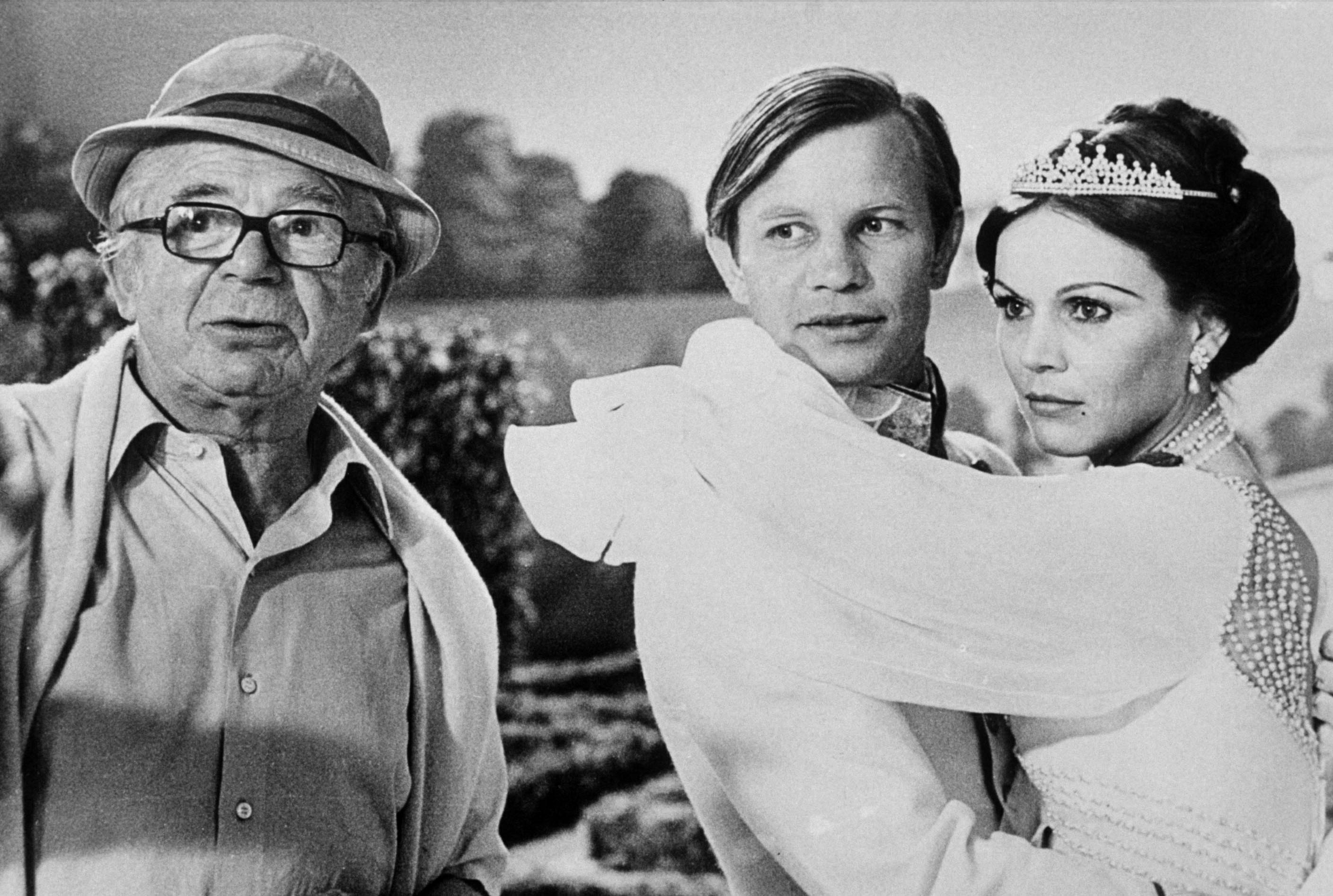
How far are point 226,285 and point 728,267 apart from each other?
729 mm

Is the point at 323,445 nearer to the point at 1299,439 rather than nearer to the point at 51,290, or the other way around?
the point at 51,290

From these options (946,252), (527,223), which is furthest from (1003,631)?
(527,223)

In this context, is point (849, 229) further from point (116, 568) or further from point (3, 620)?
point (3, 620)

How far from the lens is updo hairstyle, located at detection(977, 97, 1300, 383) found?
1920 mm

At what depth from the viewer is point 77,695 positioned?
181 centimetres

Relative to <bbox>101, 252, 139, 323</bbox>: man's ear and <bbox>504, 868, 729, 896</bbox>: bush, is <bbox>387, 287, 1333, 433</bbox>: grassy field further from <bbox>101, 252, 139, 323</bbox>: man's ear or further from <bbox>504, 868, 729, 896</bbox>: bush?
<bbox>504, 868, 729, 896</bbox>: bush

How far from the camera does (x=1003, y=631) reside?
1.86 metres

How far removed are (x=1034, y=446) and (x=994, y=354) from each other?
6.1 inches

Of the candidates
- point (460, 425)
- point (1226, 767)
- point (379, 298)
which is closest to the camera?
point (1226, 767)

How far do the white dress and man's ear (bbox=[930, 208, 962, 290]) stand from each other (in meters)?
0.25

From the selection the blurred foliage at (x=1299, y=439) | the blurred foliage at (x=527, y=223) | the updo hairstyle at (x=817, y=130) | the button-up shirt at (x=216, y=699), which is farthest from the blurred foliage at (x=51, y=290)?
the blurred foliage at (x=1299, y=439)

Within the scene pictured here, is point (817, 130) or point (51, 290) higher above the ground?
point (817, 130)

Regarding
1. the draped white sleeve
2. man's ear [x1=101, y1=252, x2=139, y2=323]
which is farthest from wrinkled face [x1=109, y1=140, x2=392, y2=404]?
the draped white sleeve

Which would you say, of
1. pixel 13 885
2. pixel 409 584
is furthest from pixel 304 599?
pixel 13 885
